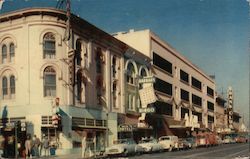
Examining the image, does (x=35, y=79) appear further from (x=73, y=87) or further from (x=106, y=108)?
(x=106, y=108)

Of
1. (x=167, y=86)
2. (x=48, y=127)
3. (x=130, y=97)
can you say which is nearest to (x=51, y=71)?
(x=48, y=127)

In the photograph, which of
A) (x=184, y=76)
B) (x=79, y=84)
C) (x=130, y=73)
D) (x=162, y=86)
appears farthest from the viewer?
(x=184, y=76)

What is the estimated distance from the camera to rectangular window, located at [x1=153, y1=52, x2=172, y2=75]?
6147 centimetres

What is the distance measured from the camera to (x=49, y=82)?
3731cm

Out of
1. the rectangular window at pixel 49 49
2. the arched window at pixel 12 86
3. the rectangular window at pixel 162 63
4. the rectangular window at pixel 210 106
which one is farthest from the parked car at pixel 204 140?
the rectangular window at pixel 210 106

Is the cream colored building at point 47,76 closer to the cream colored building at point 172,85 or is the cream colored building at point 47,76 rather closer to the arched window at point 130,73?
the arched window at point 130,73

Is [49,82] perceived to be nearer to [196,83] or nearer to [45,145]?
[45,145]

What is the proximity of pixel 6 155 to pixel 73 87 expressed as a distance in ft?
24.3

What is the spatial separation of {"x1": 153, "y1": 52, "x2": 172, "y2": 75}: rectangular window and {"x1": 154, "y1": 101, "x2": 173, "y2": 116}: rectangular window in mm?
5049

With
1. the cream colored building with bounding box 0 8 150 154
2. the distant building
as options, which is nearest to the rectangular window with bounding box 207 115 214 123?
the distant building

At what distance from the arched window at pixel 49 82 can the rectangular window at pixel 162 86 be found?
78.8 feet

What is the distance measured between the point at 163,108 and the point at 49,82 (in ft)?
91.9

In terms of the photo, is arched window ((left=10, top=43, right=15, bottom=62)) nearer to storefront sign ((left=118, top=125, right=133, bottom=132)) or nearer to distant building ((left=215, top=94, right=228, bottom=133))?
storefront sign ((left=118, top=125, right=133, bottom=132))

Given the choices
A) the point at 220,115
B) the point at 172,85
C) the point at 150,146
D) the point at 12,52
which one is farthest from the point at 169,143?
the point at 220,115
